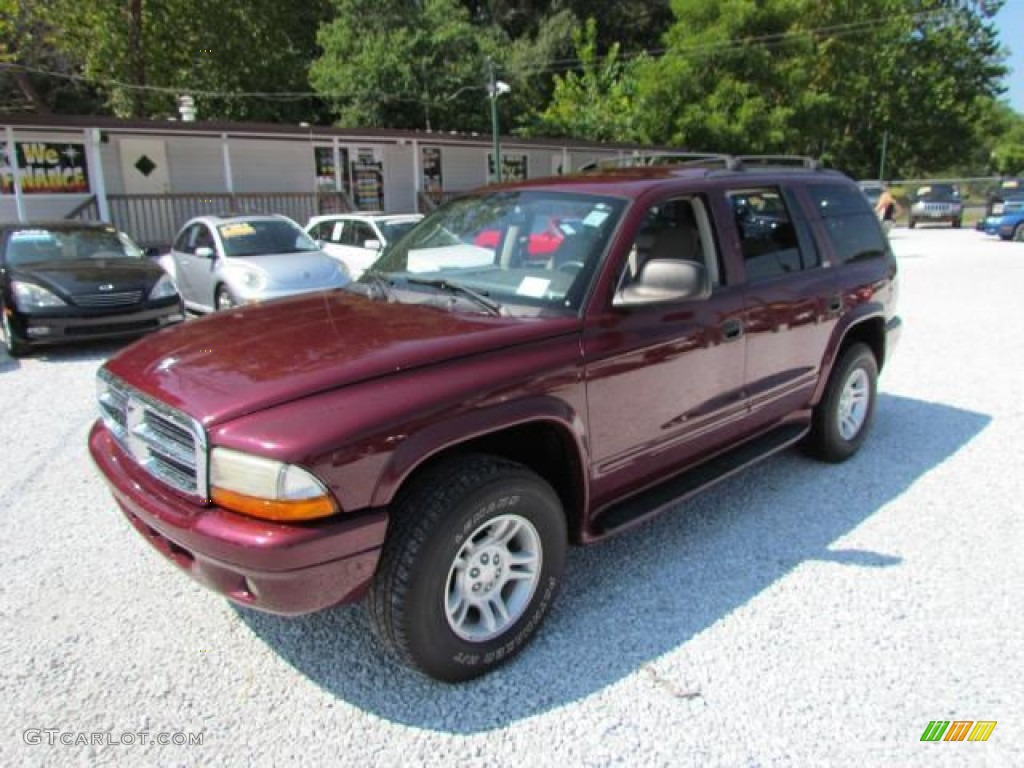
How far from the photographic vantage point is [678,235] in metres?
3.73

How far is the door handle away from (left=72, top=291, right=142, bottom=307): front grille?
719 cm

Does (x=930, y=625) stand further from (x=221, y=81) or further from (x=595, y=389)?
(x=221, y=81)

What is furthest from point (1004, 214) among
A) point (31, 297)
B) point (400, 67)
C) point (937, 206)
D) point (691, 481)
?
point (31, 297)

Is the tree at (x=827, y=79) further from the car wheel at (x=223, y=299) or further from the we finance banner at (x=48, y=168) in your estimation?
the car wheel at (x=223, y=299)

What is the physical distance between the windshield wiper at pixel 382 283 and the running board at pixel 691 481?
4.68 ft

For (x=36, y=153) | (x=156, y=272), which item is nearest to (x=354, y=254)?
(x=156, y=272)

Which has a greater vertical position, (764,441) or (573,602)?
(764,441)

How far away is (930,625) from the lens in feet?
10.4

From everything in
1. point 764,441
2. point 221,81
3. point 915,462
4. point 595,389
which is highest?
point 221,81

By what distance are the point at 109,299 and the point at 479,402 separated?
722 centimetres

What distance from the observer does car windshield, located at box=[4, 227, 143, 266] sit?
895 centimetres

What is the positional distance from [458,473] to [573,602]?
1.05m

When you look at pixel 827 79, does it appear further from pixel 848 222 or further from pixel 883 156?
pixel 848 222

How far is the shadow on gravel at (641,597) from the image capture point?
279cm
